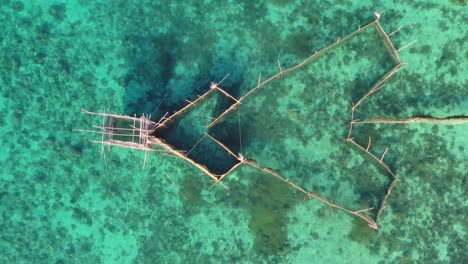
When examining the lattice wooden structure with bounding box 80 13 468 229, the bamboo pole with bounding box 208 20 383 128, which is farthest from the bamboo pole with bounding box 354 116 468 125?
the bamboo pole with bounding box 208 20 383 128

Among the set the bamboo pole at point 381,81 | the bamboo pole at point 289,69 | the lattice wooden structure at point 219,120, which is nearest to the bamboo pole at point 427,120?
the lattice wooden structure at point 219,120

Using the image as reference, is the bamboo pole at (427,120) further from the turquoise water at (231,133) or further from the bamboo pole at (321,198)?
the bamboo pole at (321,198)

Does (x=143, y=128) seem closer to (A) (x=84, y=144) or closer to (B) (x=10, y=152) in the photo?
(A) (x=84, y=144)

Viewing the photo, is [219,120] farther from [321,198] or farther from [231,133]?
[321,198]

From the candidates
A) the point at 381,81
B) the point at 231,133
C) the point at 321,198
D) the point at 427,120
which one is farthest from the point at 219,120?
the point at 427,120

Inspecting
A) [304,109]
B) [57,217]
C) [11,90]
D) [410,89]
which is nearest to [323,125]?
[304,109]

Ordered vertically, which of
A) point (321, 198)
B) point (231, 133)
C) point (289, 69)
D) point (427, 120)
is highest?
point (289, 69)
